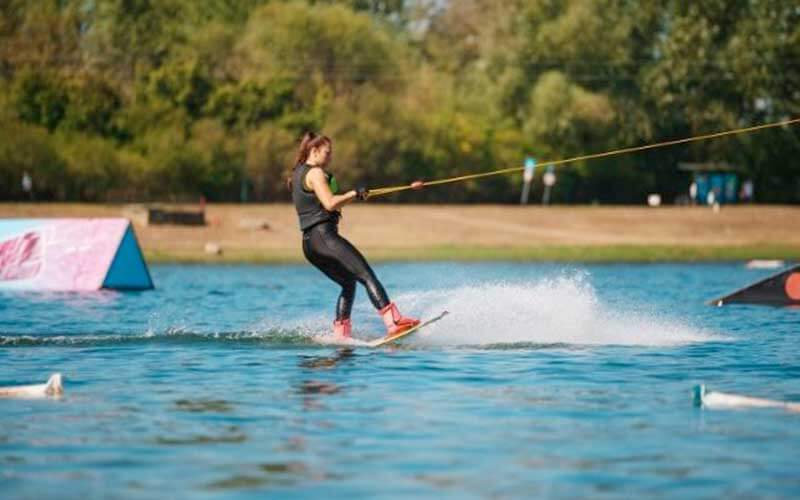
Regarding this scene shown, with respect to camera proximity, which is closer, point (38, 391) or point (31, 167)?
point (38, 391)

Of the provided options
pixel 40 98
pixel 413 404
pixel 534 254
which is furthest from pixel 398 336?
pixel 40 98

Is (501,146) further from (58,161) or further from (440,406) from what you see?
(440,406)

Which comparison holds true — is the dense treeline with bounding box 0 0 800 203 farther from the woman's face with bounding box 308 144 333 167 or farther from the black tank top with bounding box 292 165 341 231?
the woman's face with bounding box 308 144 333 167

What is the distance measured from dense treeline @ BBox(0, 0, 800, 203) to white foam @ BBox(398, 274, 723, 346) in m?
39.7

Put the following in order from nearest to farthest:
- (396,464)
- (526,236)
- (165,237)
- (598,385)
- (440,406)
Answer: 1. (396,464)
2. (440,406)
3. (598,385)
4. (165,237)
5. (526,236)

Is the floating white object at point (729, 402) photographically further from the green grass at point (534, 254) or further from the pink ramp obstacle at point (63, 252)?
the green grass at point (534, 254)

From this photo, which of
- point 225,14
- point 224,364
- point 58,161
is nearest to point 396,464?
point 224,364

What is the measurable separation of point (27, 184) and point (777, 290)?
3511 cm

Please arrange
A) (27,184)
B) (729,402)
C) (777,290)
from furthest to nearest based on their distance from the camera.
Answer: (27,184) → (777,290) → (729,402)

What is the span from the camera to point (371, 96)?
204 feet

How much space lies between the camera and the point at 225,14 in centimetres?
7169

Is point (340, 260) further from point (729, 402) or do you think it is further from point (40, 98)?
point (40, 98)

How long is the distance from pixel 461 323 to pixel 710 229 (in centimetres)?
3526

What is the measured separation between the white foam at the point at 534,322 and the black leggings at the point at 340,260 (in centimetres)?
92
